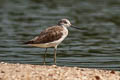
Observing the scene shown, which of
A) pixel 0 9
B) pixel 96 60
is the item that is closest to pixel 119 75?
pixel 96 60

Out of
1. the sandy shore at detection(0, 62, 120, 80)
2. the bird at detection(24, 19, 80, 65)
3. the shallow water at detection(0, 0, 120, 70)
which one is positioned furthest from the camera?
the shallow water at detection(0, 0, 120, 70)

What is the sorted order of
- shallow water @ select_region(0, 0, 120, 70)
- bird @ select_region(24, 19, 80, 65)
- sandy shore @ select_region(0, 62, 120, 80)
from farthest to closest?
shallow water @ select_region(0, 0, 120, 70)
bird @ select_region(24, 19, 80, 65)
sandy shore @ select_region(0, 62, 120, 80)

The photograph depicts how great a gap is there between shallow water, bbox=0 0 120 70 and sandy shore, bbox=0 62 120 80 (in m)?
2.88

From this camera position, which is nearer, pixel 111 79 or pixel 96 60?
pixel 111 79

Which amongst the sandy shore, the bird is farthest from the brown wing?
the sandy shore

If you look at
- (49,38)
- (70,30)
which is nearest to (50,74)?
(49,38)

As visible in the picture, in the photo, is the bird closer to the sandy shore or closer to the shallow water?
the sandy shore

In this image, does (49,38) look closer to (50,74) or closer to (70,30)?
(50,74)

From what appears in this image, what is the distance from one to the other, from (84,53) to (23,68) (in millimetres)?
5894

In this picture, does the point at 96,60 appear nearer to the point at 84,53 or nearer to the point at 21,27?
the point at 84,53

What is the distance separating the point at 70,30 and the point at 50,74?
14.0m

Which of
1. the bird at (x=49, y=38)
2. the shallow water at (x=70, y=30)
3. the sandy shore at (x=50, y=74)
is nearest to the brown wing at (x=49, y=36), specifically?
the bird at (x=49, y=38)

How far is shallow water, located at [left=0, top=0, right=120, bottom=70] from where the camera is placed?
55.9 feet

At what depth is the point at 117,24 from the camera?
27047 mm
